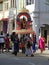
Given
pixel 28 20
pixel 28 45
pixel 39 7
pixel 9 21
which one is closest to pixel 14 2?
pixel 9 21

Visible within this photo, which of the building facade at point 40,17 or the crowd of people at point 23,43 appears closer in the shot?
the crowd of people at point 23,43

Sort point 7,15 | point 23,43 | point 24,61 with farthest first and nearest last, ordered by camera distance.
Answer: point 7,15, point 23,43, point 24,61

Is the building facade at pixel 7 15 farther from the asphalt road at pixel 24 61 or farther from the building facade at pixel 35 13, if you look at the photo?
the asphalt road at pixel 24 61

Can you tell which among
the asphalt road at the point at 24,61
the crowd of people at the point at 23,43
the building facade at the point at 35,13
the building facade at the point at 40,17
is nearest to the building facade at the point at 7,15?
the building facade at the point at 35,13

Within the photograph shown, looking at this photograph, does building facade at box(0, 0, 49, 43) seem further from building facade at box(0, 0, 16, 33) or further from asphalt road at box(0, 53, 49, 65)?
asphalt road at box(0, 53, 49, 65)

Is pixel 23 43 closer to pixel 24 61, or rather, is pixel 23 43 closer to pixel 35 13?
pixel 24 61

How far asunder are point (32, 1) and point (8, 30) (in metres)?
9.94

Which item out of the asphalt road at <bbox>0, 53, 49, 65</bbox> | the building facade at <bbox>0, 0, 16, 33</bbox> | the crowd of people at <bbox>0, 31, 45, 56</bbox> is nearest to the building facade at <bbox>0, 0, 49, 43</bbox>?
the building facade at <bbox>0, 0, 16, 33</bbox>

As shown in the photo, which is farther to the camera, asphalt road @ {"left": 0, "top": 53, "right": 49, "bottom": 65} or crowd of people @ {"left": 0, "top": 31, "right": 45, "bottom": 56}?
crowd of people @ {"left": 0, "top": 31, "right": 45, "bottom": 56}

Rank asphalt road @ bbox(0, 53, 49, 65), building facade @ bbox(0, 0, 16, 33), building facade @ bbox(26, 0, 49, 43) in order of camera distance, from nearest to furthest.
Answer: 1. asphalt road @ bbox(0, 53, 49, 65)
2. building facade @ bbox(26, 0, 49, 43)
3. building facade @ bbox(0, 0, 16, 33)

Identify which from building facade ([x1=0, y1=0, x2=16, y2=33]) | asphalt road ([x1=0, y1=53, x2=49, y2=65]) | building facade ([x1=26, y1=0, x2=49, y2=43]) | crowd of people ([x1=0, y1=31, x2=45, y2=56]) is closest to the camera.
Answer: asphalt road ([x1=0, y1=53, x2=49, y2=65])

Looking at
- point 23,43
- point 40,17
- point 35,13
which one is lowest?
point 23,43

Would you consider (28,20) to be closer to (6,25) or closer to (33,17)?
(33,17)

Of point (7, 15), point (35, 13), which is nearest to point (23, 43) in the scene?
point (35, 13)
